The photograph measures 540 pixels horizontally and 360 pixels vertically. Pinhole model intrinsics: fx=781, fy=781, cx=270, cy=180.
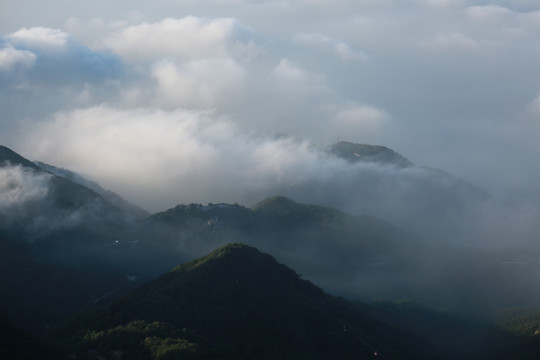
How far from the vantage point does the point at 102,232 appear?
503 ft

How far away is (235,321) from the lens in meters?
97.0

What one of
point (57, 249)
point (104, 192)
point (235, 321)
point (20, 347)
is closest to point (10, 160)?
point (57, 249)

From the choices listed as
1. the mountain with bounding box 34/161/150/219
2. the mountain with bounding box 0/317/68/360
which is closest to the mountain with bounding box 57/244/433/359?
the mountain with bounding box 0/317/68/360

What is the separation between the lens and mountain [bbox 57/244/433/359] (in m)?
87.9

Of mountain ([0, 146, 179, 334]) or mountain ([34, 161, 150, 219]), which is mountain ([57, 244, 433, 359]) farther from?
mountain ([34, 161, 150, 219])

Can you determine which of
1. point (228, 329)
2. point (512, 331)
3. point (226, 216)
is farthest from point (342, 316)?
point (226, 216)

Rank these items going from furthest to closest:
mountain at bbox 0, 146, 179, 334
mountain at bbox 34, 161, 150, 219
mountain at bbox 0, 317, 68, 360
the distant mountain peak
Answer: mountain at bbox 34, 161, 150, 219
the distant mountain peak
mountain at bbox 0, 146, 179, 334
mountain at bbox 0, 317, 68, 360

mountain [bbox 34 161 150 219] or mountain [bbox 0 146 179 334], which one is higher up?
mountain [bbox 34 161 150 219]

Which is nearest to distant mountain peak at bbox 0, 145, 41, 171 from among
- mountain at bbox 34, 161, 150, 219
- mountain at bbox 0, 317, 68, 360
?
mountain at bbox 34, 161, 150, 219

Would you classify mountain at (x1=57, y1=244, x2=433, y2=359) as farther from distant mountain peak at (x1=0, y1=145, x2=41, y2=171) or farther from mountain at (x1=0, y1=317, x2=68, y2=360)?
distant mountain peak at (x1=0, y1=145, x2=41, y2=171)

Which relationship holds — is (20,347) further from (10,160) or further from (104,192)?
(104,192)

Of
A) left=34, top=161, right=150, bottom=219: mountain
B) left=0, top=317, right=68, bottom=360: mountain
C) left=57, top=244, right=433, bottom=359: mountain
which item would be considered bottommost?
left=0, top=317, right=68, bottom=360: mountain

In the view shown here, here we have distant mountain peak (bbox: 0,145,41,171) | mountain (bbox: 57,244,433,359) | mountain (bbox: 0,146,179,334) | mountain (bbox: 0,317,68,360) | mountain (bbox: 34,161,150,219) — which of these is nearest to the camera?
mountain (bbox: 0,317,68,360)

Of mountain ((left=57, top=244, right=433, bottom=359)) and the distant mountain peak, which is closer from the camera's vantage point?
mountain ((left=57, top=244, right=433, bottom=359))
